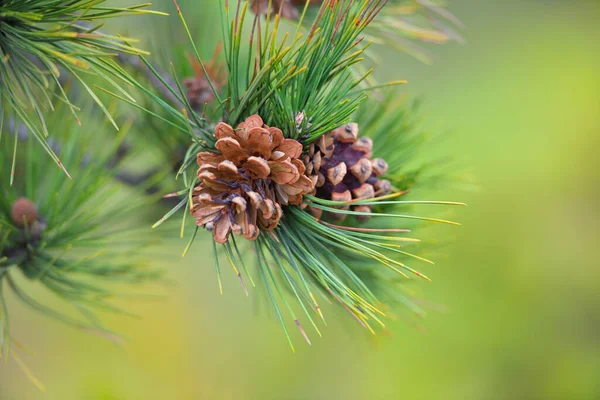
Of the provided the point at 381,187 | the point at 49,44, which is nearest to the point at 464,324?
the point at 381,187

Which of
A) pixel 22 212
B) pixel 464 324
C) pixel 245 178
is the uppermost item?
pixel 245 178

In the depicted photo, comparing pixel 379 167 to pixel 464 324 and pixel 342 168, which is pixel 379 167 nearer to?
pixel 342 168

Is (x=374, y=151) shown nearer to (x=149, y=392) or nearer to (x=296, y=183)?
(x=296, y=183)

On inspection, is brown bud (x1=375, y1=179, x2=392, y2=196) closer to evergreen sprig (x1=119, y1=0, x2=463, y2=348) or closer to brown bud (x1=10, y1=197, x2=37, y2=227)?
evergreen sprig (x1=119, y1=0, x2=463, y2=348)

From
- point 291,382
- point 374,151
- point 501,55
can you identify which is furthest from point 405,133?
point 501,55

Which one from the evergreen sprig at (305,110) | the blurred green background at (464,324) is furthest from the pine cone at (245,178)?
the blurred green background at (464,324)

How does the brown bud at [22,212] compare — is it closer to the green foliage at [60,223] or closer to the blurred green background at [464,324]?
the green foliage at [60,223]
